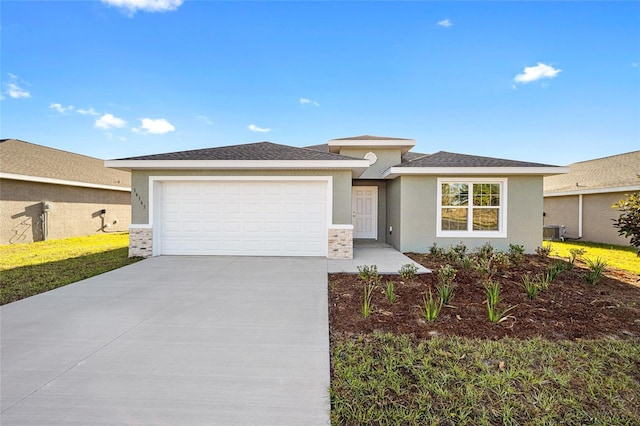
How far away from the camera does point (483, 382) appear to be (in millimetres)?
2699

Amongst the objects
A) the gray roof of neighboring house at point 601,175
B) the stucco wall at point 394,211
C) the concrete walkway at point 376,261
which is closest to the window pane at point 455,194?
the stucco wall at point 394,211

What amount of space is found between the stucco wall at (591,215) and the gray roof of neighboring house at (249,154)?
12535 millimetres

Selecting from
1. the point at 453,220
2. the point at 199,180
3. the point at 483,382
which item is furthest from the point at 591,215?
the point at 199,180

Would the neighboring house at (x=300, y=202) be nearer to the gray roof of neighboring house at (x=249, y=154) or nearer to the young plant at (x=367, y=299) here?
the gray roof of neighboring house at (x=249, y=154)

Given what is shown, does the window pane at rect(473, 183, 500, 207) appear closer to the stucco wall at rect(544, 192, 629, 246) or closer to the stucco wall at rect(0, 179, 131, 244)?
the stucco wall at rect(544, 192, 629, 246)

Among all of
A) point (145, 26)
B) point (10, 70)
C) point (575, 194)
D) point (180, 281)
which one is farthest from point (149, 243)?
point (575, 194)

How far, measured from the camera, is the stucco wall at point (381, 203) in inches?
484

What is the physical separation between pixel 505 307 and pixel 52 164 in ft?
63.0

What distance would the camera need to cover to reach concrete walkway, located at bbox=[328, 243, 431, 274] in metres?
7.22

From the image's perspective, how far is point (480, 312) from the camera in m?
4.50

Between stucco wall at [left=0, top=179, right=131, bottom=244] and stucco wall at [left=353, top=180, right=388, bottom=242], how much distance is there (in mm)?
14224

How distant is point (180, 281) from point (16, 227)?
11.2m

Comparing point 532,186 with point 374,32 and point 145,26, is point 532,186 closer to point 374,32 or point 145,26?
point 374,32

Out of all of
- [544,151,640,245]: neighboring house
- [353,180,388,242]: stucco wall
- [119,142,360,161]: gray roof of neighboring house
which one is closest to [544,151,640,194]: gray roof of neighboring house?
[544,151,640,245]: neighboring house
